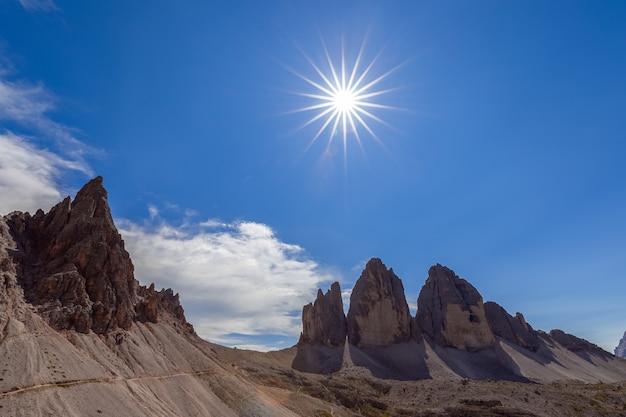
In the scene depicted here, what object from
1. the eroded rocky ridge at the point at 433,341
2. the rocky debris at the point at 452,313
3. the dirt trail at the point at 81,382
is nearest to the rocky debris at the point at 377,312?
the eroded rocky ridge at the point at 433,341

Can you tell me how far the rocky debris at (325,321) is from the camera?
512 ft

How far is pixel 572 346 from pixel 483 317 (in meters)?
62.3

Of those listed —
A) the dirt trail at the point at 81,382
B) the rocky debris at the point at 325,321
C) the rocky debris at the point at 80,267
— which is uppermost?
the rocky debris at the point at 325,321

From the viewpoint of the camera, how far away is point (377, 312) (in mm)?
159250

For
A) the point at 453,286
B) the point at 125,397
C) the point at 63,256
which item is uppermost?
the point at 453,286

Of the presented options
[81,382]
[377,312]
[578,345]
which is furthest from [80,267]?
[578,345]

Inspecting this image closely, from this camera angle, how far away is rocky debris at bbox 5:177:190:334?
173 ft

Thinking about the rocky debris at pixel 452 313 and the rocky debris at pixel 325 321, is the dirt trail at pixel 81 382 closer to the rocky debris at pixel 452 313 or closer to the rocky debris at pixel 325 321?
the rocky debris at pixel 325 321

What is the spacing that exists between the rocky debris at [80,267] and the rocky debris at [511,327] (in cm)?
16068

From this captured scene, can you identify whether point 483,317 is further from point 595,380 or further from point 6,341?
point 6,341

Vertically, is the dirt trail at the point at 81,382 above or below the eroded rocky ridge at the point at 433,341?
below

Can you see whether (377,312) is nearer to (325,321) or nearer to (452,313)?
(325,321)

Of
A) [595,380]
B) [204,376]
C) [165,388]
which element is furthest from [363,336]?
[165,388]

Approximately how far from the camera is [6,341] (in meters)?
40.6
